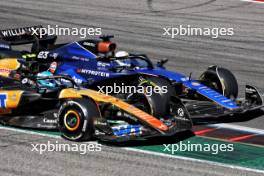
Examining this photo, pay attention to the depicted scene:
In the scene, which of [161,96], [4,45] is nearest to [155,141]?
[161,96]

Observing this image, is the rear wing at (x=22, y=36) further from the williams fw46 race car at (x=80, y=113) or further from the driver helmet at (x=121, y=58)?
the williams fw46 race car at (x=80, y=113)

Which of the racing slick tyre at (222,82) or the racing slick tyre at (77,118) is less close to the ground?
the racing slick tyre at (222,82)

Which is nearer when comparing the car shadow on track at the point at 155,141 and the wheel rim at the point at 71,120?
the wheel rim at the point at 71,120

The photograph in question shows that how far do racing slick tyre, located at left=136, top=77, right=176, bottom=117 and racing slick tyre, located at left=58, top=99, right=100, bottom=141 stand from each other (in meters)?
1.21

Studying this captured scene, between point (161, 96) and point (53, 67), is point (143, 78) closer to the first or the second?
point (161, 96)

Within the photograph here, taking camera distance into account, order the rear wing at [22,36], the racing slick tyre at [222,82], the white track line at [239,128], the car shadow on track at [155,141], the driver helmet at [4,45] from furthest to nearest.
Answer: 1. the rear wing at [22,36]
2. the driver helmet at [4,45]
3. the racing slick tyre at [222,82]
4. the white track line at [239,128]
5. the car shadow on track at [155,141]

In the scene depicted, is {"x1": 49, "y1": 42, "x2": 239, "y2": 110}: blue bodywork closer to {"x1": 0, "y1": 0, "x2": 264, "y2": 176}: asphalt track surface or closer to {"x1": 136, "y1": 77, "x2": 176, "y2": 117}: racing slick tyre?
{"x1": 136, "y1": 77, "x2": 176, "y2": 117}: racing slick tyre

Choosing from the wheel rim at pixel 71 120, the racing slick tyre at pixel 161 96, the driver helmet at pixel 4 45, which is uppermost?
the driver helmet at pixel 4 45

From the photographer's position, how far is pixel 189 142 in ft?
43.7

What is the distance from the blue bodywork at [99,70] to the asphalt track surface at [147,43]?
0.96 m

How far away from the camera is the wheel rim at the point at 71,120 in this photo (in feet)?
41.8

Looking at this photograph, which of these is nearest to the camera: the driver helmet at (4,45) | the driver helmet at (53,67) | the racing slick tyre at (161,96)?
the racing slick tyre at (161,96)

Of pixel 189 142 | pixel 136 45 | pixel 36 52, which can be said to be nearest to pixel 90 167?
pixel 189 142

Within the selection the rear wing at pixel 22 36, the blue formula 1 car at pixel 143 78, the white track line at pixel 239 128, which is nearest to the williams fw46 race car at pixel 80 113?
the blue formula 1 car at pixel 143 78
